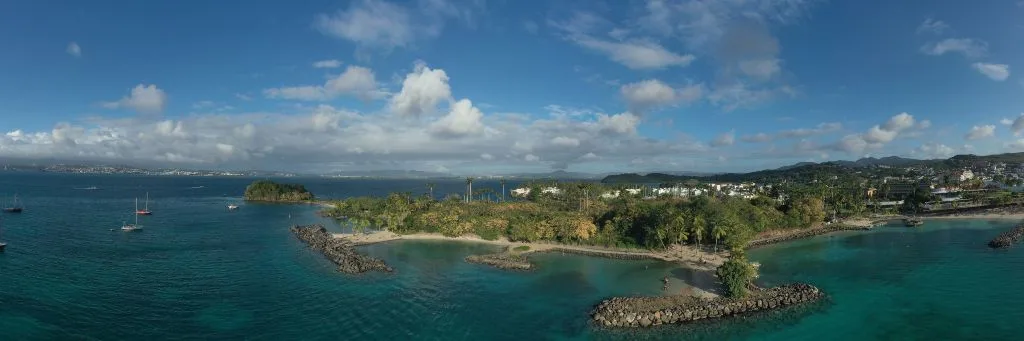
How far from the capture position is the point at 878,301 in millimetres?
39875

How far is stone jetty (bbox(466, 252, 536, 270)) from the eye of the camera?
2012 inches

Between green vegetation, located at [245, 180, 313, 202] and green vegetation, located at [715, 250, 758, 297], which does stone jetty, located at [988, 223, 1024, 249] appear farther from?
green vegetation, located at [245, 180, 313, 202]

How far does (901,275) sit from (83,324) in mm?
67854

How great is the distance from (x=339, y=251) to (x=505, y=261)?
19.4 meters

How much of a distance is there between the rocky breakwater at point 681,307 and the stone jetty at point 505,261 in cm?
1476

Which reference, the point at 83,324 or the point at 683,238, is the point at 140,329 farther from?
the point at 683,238

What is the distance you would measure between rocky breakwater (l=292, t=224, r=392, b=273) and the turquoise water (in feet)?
5.30

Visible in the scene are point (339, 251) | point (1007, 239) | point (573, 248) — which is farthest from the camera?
point (1007, 239)

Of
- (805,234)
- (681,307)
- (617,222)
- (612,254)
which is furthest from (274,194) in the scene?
(681,307)

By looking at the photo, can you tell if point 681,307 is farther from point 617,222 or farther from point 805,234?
point 805,234

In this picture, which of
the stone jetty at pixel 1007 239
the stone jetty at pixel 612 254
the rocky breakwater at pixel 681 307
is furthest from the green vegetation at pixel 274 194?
the stone jetty at pixel 1007 239

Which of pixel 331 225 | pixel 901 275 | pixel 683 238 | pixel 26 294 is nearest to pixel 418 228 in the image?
pixel 331 225

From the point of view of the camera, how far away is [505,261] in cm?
5278

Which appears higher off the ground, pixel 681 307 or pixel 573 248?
pixel 573 248
